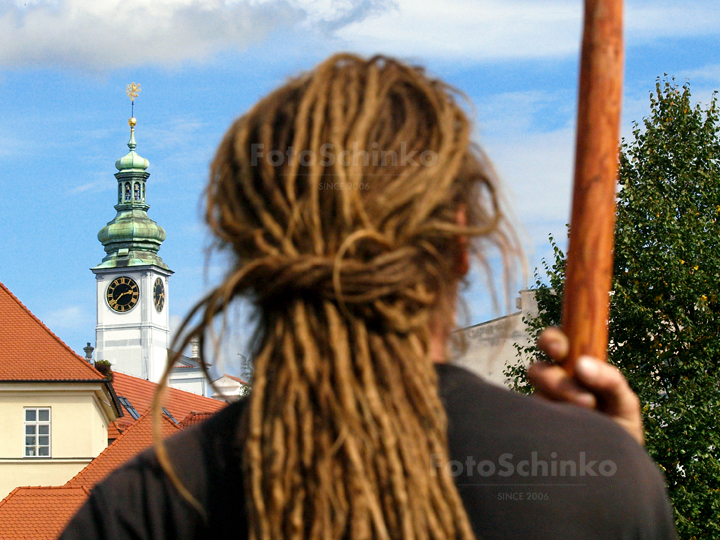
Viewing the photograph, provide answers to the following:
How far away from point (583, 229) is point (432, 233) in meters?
0.31

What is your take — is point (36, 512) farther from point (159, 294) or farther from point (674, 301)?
point (159, 294)

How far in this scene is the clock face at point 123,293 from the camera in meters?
120

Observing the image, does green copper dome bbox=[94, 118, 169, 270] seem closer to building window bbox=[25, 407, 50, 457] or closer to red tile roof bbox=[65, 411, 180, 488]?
building window bbox=[25, 407, 50, 457]

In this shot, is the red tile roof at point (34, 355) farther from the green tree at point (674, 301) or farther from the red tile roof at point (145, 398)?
the green tree at point (674, 301)

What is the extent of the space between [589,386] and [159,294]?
121286 millimetres

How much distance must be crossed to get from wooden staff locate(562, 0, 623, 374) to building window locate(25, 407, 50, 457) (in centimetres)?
3621

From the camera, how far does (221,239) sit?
6.17ft

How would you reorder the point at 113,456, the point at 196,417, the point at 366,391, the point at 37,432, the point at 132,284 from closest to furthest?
the point at 366,391, the point at 196,417, the point at 113,456, the point at 37,432, the point at 132,284

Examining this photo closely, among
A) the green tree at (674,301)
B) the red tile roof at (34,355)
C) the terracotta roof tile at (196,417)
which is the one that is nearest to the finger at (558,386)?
the terracotta roof tile at (196,417)

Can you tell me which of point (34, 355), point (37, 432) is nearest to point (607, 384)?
point (37, 432)

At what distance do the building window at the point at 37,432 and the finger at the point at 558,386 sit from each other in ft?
119

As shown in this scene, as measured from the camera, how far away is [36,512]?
28422 millimetres

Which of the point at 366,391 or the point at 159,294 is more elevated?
the point at 159,294

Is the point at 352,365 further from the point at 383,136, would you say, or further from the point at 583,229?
the point at 583,229
